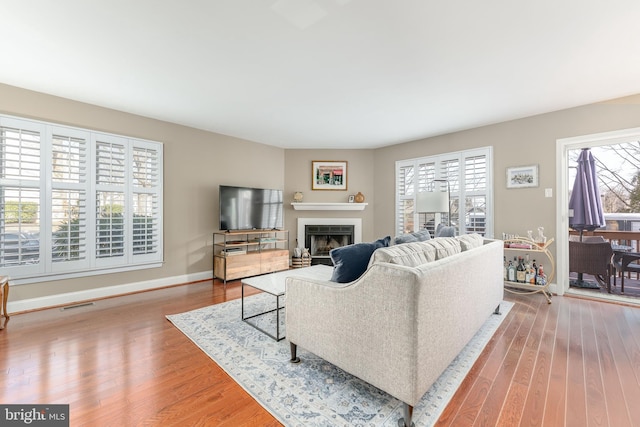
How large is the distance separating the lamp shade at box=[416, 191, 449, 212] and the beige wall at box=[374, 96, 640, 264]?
3.49 ft

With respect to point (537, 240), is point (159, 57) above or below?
above

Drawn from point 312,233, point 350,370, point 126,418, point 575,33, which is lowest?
point 126,418

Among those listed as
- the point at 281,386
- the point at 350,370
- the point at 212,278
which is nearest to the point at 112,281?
the point at 212,278

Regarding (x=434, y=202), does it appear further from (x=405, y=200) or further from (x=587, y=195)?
(x=587, y=195)

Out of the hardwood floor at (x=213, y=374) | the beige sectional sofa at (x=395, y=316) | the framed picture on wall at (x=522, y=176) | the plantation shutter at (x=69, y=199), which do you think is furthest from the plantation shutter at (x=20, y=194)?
the framed picture on wall at (x=522, y=176)

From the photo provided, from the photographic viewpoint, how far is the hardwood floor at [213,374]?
1487 mm

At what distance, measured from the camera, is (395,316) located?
4.54 ft

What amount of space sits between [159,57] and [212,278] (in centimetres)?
328

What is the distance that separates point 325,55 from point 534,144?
10.9ft

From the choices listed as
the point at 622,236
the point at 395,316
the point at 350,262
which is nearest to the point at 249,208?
the point at 350,262

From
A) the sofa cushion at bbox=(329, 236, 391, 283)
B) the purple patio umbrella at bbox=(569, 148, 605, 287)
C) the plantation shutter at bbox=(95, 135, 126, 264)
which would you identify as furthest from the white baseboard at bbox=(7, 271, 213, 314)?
the purple patio umbrella at bbox=(569, 148, 605, 287)

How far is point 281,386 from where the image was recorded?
5.65 ft

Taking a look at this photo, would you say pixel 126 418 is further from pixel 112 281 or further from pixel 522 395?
pixel 112 281

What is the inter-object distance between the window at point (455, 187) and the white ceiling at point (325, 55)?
87 cm
